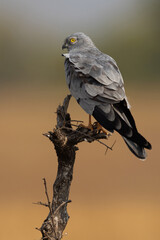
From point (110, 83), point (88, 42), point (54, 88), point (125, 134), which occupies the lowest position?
point (125, 134)

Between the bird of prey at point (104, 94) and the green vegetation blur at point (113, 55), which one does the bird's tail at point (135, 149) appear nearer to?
the bird of prey at point (104, 94)

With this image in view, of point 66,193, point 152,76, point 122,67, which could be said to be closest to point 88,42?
point 66,193

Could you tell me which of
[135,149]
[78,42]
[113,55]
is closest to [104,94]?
[135,149]

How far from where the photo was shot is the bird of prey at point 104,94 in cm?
534

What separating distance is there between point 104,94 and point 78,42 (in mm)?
1788

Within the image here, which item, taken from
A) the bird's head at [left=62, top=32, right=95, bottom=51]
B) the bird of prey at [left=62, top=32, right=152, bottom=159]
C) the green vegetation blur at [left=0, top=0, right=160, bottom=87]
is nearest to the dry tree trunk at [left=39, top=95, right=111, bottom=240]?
the bird of prey at [left=62, top=32, right=152, bottom=159]

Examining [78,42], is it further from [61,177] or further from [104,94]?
[61,177]

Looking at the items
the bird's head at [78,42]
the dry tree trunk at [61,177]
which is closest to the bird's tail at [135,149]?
the dry tree trunk at [61,177]

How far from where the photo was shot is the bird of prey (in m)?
5.34

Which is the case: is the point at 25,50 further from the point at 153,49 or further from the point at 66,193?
the point at 66,193

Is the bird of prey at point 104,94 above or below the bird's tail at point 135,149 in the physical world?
above

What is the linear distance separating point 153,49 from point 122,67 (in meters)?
4.04

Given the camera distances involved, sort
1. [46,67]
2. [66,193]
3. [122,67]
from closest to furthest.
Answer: [66,193]
[122,67]
[46,67]

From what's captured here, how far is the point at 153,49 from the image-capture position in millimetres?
34781
